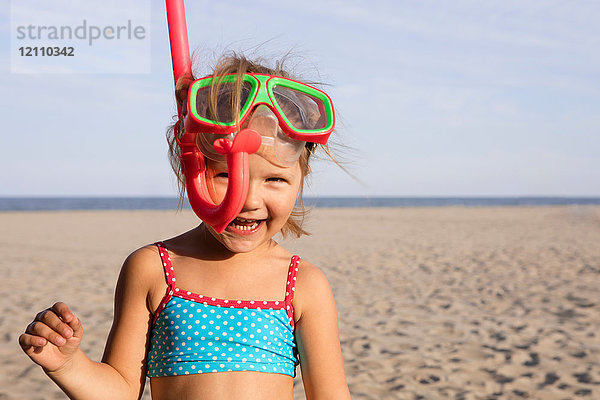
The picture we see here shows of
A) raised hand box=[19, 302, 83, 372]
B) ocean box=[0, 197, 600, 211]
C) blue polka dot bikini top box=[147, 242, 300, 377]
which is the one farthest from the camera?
ocean box=[0, 197, 600, 211]

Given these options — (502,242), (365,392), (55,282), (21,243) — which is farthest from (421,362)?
(21,243)

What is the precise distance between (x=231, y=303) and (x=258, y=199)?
0.33 meters

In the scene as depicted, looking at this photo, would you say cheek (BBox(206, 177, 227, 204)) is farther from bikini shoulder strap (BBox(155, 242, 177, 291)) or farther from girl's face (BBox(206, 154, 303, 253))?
bikini shoulder strap (BBox(155, 242, 177, 291))

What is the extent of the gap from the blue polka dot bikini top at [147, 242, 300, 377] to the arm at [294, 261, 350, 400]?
56 mm

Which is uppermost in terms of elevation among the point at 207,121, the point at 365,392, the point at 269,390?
the point at 207,121

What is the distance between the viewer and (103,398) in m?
1.59

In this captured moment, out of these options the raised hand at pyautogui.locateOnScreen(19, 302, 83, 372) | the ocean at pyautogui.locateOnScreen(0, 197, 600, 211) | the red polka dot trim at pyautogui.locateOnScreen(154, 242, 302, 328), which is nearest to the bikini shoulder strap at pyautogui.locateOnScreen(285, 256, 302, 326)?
the red polka dot trim at pyautogui.locateOnScreen(154, 242, 302, 328)

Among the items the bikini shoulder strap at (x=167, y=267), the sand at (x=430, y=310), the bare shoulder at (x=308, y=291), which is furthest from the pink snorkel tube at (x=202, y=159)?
the sand at (x=430, y=310)

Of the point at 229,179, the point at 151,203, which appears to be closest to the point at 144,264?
the point at 229,179

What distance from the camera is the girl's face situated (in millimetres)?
1570

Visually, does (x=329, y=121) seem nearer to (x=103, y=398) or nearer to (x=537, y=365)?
(x=103, y=398)

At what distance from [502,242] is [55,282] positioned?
10870 mm

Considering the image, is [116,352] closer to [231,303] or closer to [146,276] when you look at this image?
[146,276]

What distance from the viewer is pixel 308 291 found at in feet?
5.78
